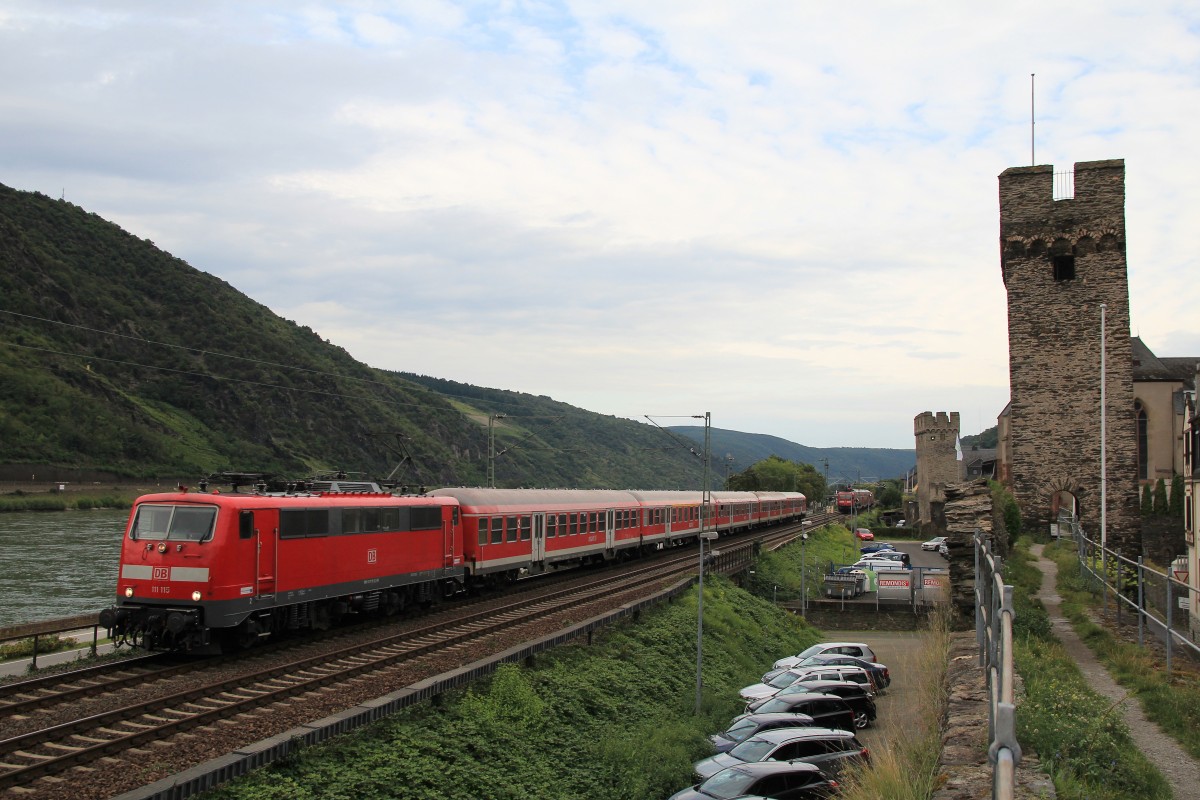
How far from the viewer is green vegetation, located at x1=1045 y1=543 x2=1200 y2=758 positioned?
9.58 m

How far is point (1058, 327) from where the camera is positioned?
3312cm

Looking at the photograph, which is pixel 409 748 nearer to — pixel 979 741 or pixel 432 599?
pixel 979 741

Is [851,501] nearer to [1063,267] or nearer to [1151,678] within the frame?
[1063,267]

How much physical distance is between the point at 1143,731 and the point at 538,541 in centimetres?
2263

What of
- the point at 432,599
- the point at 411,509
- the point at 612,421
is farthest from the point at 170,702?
the point at 612,421

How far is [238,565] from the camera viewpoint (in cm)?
1578

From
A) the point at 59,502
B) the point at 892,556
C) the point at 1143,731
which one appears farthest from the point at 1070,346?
the point at 59,502

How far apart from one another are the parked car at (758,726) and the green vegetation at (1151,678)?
5210 mm

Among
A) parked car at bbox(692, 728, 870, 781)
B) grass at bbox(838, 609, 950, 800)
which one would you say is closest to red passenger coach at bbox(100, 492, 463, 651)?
parked car at bbox(692, 728, 870, 781)

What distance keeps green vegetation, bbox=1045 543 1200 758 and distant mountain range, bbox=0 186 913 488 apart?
43.1m

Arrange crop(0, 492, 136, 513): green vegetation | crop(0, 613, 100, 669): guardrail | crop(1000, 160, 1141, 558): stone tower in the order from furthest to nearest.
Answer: crop(0, 492, 136, 513): green vegetation < crop(1000, 160, 1141, 558): stone tower < crop(0, 613, 100, 669): guardrail

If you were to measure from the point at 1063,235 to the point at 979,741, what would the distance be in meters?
29.4

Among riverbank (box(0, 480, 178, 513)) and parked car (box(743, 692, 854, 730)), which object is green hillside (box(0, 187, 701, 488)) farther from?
parked car (box(743, 692, 854, 730))

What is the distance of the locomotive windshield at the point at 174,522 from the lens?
15.8 meters
